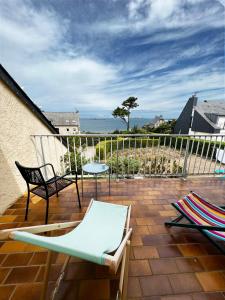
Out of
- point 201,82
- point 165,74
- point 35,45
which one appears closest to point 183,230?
point 35,45

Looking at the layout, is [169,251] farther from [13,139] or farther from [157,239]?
[13,139]

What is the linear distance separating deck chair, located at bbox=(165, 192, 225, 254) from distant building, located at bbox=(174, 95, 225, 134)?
1570 cm

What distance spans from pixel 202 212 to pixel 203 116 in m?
19.3

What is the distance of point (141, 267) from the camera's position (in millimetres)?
1431

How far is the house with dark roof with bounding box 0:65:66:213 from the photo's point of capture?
7.84 ft

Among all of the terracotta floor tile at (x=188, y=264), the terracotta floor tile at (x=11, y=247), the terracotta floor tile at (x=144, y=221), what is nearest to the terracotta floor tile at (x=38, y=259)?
the terracotta floor tile at (x=11, y=247)

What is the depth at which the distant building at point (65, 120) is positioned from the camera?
1188 inches

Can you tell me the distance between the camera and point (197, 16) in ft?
12.6

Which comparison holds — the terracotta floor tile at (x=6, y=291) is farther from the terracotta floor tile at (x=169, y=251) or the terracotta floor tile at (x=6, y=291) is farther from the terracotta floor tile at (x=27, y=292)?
the terracotta floor tile at (x=169, y=251)

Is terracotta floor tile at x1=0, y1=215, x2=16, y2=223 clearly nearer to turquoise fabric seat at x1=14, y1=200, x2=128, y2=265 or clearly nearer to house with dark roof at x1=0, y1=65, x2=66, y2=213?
house with dark roof at x1=0, y1=65, x2=66, y2=213

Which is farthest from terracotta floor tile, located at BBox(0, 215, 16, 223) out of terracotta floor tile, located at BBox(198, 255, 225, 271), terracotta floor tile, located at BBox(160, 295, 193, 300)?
terracotta floor tile, located at BBox(198, 255, 225, 271)

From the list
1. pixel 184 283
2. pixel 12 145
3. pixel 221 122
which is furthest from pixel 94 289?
pixel 221 122

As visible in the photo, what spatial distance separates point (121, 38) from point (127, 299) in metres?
7.48

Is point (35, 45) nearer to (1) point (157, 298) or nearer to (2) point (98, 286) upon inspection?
(2) point (98, 286)
